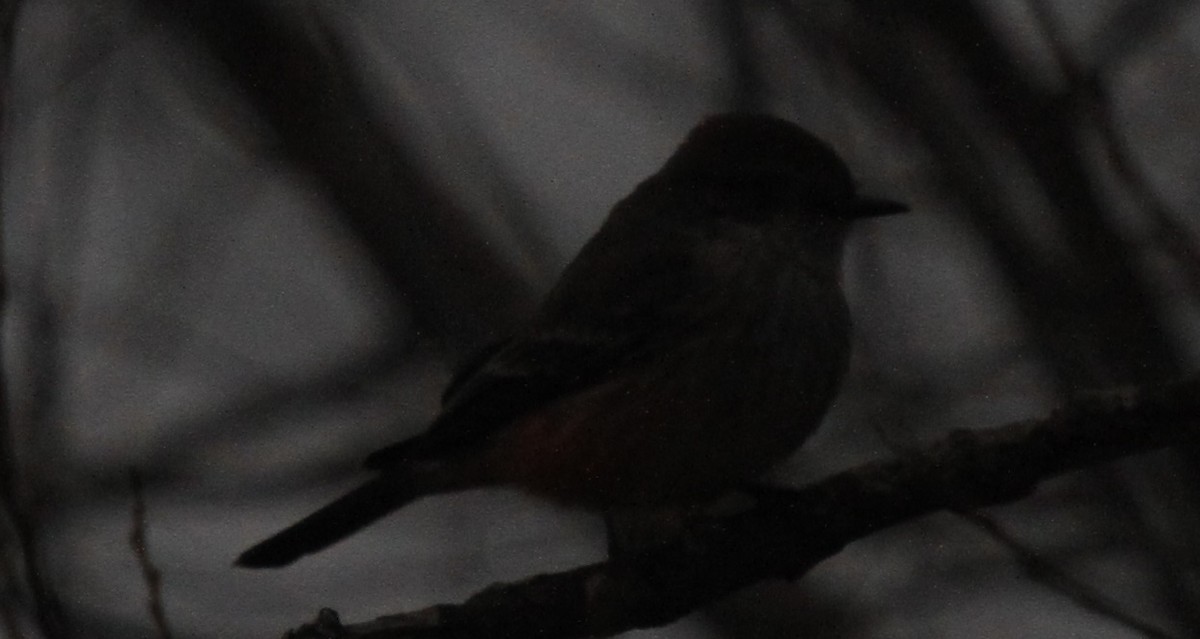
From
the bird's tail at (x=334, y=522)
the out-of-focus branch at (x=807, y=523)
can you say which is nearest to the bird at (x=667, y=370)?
the bird's tail at (x=334, y=522)

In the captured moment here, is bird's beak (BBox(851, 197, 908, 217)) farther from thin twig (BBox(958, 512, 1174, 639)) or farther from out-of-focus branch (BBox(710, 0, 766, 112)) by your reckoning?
thin twig (BBox(958, 512, 1174, 639))

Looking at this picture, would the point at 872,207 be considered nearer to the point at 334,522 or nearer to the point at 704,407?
the point at 704,407

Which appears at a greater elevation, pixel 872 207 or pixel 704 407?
pixel 872 207

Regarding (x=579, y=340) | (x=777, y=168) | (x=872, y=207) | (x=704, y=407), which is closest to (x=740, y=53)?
(x=777, y=168)

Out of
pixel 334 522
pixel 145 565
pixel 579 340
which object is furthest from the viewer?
pixel 579 340

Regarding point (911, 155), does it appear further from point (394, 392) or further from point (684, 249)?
point (394, 392)

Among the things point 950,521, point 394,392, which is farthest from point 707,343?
point 394,392
